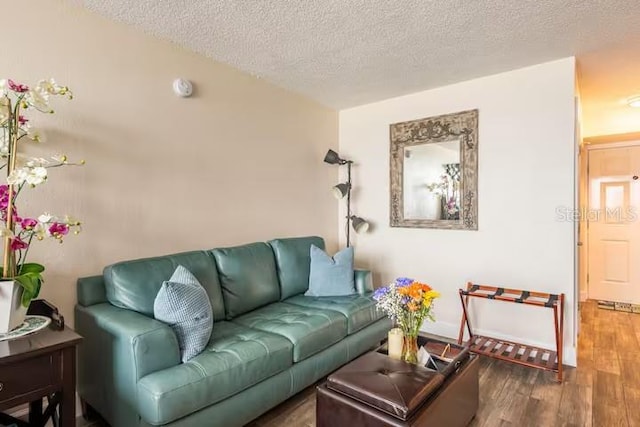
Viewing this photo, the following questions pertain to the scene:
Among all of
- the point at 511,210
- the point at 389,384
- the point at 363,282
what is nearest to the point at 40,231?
the point at 389,384

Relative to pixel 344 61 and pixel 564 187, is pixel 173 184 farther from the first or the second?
pixel 564 187

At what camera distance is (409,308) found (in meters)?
1.76

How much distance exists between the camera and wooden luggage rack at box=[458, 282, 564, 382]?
2.51 m

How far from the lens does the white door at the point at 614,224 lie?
4383mm

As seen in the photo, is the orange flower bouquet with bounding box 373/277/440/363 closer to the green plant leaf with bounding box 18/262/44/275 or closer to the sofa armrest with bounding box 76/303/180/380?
the sofa armrest with bounding box 76/303/180/380

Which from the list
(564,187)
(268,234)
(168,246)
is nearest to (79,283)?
(168,246)

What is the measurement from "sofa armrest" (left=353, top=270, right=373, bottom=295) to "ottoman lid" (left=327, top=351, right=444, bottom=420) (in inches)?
47.3

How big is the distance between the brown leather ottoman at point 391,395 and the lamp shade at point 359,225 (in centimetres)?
198

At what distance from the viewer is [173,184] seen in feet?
8.38

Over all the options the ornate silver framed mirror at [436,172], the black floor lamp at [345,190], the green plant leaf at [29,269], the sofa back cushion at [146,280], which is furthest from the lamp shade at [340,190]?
the green plant leaf at [29,269]

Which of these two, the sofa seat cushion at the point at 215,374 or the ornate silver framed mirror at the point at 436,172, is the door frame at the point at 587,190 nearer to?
the ornate silver framed mirror at the point at 436,172

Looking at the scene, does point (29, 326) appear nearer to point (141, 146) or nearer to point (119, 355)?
point (119, 355)

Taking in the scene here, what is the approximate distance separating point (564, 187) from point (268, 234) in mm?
2505

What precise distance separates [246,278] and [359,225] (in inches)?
60.6
